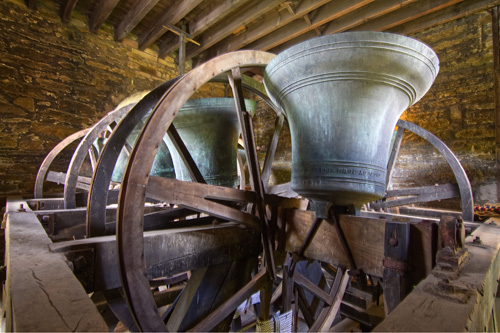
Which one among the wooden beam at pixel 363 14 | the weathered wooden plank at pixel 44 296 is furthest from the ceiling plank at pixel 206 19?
the weathered wooden plank at pixel 44 296

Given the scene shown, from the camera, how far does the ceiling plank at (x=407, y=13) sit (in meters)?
4.24

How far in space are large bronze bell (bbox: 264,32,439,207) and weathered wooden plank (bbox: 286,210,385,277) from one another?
168mm

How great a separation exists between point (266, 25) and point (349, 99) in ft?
13.6

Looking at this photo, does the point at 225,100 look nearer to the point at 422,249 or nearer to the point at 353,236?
the point at 353,236

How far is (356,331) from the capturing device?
2.69 metres

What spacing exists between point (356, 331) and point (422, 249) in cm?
185

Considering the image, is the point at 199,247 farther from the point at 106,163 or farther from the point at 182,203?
the point at 106,163

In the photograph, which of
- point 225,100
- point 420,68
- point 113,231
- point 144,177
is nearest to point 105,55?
point 225,100

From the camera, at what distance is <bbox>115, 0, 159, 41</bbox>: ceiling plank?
4.46 m

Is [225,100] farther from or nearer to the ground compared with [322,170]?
farther from the ground

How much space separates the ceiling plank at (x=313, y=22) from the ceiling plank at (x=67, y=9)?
326cm

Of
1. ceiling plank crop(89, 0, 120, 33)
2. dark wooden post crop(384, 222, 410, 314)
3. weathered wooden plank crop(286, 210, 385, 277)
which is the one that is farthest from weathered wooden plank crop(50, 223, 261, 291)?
ceiling plank crop(89, 0, 120, 33)

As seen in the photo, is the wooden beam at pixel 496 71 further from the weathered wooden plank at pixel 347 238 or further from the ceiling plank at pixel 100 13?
the ceiling plank at pixel 100 13

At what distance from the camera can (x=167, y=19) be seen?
4.93m
